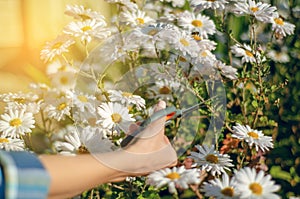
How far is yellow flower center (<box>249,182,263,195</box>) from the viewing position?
4.89 ft

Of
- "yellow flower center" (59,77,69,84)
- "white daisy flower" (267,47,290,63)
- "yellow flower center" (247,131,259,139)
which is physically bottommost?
"yellow flower center" (59,77,69,84)

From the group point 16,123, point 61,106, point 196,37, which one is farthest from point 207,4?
point 16,123

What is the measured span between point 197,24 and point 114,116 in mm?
578

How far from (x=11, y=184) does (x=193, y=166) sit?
0.64m

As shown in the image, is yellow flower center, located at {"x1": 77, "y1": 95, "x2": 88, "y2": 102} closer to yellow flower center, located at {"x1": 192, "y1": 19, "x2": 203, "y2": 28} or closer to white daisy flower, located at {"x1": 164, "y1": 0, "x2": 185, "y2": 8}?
yellow flower center, located at {"x1": 192, "y1": 19, "x2": 203, "y2": 28}

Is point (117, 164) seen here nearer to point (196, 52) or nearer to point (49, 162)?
point (49, 162)

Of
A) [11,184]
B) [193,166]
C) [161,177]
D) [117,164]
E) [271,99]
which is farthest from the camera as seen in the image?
[271,99]

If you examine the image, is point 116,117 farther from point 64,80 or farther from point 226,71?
point 64,80

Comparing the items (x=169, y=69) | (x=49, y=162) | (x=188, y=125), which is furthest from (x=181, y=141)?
(x=49, y=162)

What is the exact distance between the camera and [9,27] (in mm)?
3375

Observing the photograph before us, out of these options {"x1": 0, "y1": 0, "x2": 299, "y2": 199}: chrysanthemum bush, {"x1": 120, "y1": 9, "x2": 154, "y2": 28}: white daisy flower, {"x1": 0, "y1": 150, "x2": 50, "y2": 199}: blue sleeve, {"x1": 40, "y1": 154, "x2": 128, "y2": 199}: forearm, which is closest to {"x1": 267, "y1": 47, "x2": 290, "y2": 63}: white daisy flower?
{"x1": 0, "y1": 0, "x2": 299, "y2": 199}: chrysanthemum bush

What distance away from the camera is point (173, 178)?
158 centimetres

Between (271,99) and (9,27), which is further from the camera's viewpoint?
(9,27)

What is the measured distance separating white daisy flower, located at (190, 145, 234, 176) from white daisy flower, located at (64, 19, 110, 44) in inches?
22.4
